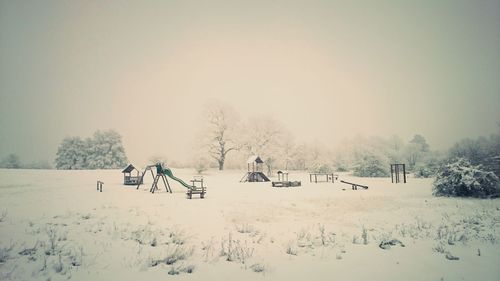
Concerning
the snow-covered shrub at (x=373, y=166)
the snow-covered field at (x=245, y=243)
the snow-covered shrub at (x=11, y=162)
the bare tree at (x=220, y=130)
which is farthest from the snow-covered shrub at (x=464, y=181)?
the bare tree at (x=220, y=130)

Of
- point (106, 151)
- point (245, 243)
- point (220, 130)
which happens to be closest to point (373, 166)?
point (220, 130)

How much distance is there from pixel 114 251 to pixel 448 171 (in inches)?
843

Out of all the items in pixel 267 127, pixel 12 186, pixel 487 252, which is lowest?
pixel 487 252

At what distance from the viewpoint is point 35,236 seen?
29.1 feet

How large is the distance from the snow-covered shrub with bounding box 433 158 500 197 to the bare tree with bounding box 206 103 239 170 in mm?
33927

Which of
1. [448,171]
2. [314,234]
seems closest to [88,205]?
[314,234]

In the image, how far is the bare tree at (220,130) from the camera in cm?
4753

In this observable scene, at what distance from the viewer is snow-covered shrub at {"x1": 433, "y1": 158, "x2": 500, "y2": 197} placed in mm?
17312

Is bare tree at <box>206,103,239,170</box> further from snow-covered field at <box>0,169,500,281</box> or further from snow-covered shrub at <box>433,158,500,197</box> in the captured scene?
snow-covered shrub at <box>433,158,500,197</box>

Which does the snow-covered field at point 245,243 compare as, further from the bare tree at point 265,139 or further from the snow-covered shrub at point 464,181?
the bare tree at point 265,139

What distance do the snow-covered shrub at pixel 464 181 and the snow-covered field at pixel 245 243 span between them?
3.91 m

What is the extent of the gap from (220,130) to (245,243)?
39660mm

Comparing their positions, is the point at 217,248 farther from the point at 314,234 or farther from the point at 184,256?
the point at 314,234

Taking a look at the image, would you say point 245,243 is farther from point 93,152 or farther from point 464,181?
point 93,152
